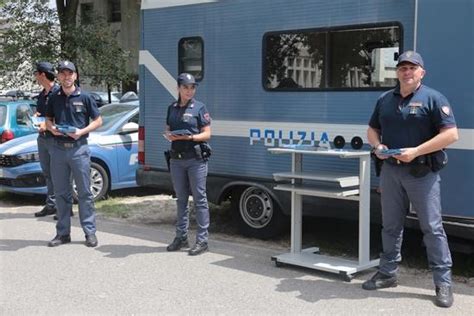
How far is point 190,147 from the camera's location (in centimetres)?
619

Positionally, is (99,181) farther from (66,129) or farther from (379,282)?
(379,282)

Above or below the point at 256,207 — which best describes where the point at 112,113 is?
above

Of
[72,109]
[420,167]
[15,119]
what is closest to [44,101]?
[72,109]

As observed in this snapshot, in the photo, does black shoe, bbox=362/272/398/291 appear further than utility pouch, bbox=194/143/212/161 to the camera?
No

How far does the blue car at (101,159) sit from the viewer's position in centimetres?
906

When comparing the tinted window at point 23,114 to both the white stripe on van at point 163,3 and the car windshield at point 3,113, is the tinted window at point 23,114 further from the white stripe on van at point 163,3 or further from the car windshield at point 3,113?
the white stripe on van at point 163,3

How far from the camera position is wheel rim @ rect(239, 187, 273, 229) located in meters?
6.77

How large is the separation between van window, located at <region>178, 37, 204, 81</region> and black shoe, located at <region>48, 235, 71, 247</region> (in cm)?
226

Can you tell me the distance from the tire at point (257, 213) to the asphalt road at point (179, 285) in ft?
0.74

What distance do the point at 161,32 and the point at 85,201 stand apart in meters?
2.23

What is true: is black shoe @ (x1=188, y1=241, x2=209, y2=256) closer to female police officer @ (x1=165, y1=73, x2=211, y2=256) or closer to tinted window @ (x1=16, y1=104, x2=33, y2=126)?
female police officer @ (x1=165, y1=73, x2=211, y2=256)

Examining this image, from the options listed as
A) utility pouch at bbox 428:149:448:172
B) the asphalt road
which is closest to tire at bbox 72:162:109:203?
the asphalt road

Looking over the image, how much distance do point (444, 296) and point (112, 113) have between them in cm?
651

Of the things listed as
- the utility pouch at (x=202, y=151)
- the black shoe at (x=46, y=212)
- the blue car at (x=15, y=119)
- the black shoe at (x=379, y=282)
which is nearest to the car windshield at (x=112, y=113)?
the blue car at (x=15, y=119)
